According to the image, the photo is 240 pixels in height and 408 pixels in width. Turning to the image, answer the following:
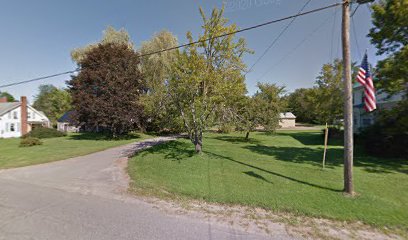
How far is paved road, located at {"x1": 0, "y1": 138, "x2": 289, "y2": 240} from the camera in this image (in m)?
3.88

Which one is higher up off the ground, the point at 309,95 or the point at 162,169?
the point at 309,95

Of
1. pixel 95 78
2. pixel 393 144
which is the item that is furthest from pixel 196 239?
pixel 95 78

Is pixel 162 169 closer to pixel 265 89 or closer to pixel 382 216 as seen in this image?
pixel 382 216

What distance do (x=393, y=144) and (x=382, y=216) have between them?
9.84m

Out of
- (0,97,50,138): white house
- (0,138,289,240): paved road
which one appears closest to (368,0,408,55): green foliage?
(0,138,289,240): paved road

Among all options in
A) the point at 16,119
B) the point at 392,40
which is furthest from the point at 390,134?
the point at 16,119

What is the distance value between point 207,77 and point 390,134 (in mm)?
10204

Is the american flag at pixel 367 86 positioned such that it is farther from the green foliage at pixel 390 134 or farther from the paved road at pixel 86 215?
the paved road at pixel 86 215

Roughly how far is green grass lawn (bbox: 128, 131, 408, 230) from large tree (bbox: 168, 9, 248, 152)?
2370mm

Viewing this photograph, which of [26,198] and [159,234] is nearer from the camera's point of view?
[159,234]

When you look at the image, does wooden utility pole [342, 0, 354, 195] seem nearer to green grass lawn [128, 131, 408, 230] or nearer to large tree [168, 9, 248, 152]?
green grass lawn [128, 131, 408, 230]

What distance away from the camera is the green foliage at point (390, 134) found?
9.23 m

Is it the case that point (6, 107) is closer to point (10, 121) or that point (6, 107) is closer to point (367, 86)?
point (10, 121)

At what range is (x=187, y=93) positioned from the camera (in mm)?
10047
